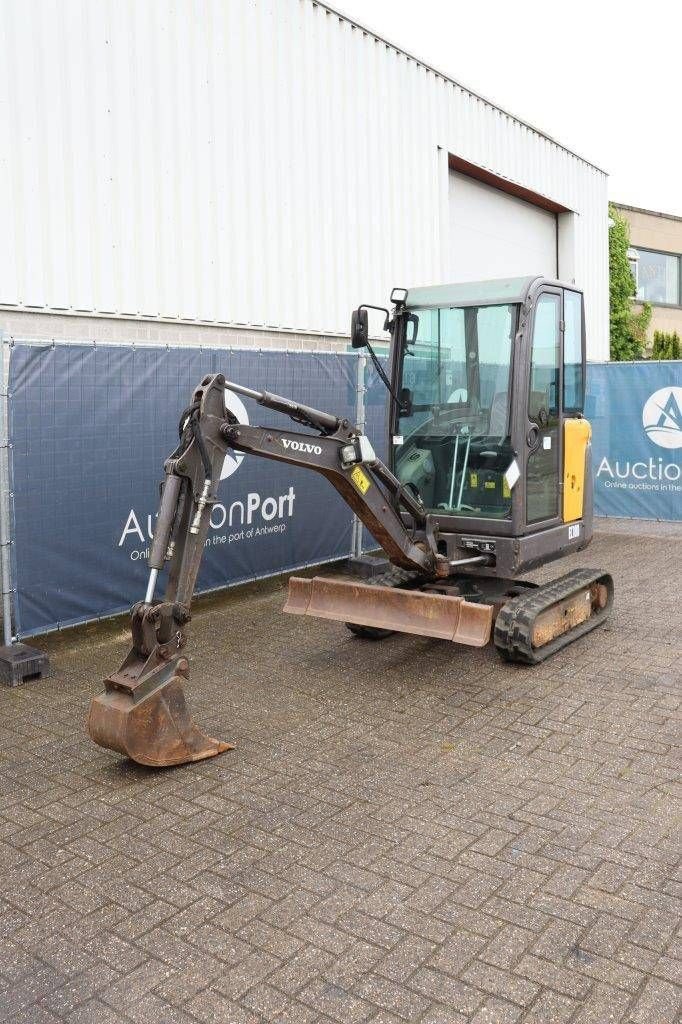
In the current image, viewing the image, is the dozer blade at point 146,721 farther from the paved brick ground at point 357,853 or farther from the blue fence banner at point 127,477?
the blue fence banner at point 127,477

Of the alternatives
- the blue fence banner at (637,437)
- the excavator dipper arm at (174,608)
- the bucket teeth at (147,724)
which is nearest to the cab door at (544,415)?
the excavator dipper arm at (174,608)

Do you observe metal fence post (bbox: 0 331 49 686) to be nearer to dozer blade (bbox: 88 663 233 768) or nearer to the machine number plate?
dozer blade (bbox: 88 663 233 768)

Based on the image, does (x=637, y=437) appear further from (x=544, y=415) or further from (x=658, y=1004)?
(x=658, y=1004)

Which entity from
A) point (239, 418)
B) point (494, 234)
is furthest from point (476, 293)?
point (494, 234)

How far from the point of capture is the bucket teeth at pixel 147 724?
4859mm

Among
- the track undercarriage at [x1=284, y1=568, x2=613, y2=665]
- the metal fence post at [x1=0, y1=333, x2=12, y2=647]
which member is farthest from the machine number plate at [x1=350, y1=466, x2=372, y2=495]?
the metal fence post at [x1=0, y1=333, x2=12, y2=647]

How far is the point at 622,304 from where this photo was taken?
92.8 feet

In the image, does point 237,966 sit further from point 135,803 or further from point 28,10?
point 28,10

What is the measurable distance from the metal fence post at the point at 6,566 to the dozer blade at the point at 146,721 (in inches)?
76.6

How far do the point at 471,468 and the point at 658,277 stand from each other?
91.2ft

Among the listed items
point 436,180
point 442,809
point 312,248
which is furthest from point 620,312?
point 442,809

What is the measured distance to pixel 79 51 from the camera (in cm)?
865

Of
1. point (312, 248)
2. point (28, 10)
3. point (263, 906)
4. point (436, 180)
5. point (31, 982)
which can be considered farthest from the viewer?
point (436, 180)

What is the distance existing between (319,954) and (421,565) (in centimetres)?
387
